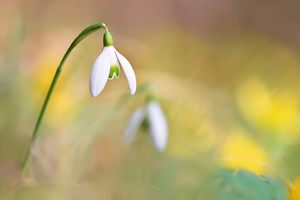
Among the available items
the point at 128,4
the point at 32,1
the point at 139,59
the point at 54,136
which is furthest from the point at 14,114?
the point at 128,4

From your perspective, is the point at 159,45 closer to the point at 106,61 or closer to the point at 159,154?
the point at 159,154

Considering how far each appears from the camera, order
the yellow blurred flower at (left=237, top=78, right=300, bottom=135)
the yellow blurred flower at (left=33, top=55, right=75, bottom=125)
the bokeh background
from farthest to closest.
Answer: the yellow blurred flower at (left=237, top=78, right=300, bottom=135)
the yellow blurred flower at (left=33, top=55, right=75, bottom=125)
the bokeh background

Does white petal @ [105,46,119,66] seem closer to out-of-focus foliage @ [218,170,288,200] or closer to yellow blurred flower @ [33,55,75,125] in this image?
out-of-focus foliage @ [218,170,288,200]

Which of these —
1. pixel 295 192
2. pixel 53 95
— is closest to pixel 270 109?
pixel 53 95

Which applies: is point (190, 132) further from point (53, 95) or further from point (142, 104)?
point (53, 95)

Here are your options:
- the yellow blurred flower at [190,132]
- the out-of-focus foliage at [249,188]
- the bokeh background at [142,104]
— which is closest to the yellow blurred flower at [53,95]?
the bokeh background at [142,104]

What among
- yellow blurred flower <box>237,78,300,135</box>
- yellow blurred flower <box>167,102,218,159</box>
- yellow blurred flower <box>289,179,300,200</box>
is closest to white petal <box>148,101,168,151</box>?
yellow blurred flower <box>167,102,218,159</box>
